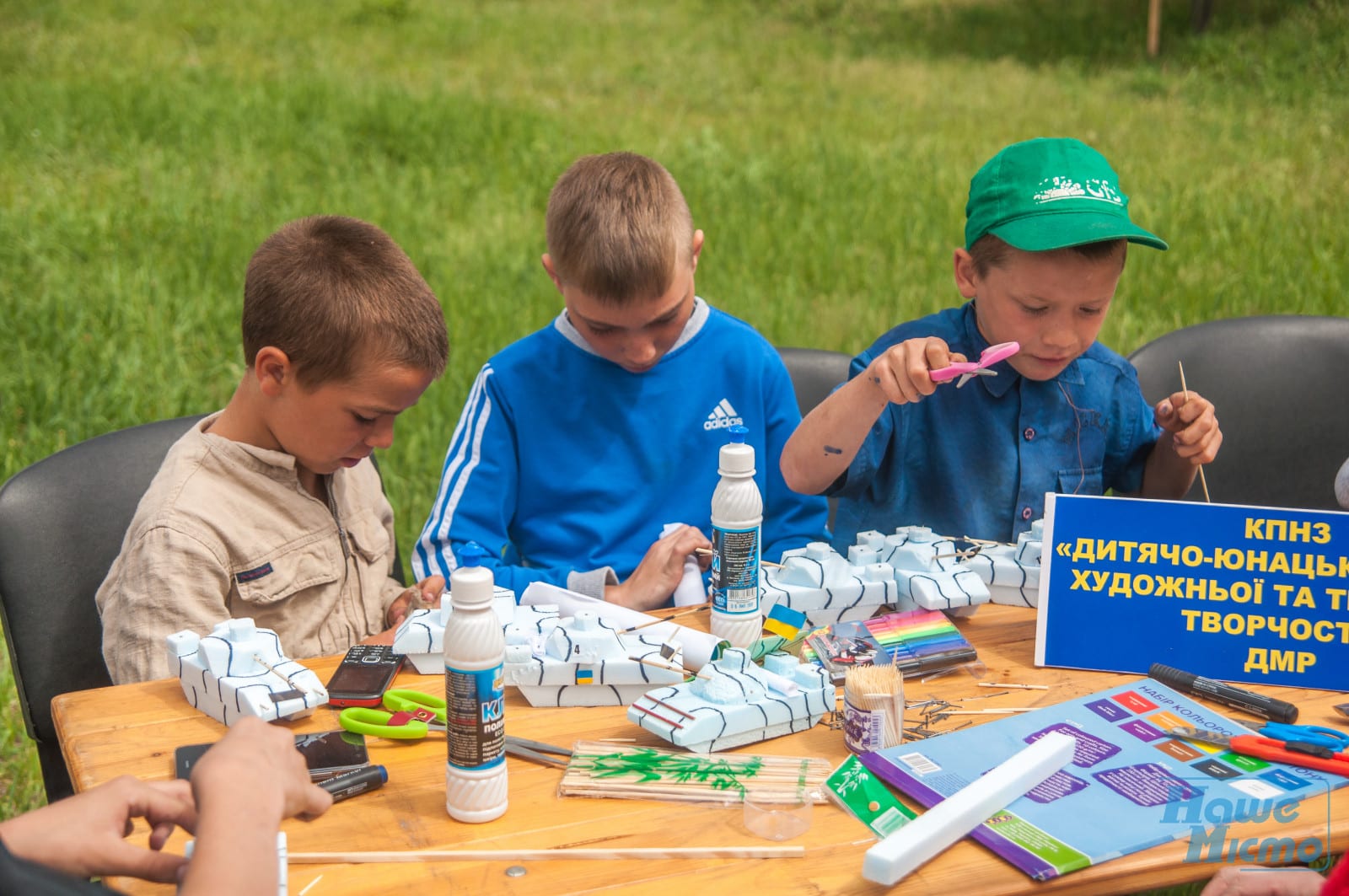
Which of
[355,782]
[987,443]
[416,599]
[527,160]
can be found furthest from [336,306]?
[527,160]

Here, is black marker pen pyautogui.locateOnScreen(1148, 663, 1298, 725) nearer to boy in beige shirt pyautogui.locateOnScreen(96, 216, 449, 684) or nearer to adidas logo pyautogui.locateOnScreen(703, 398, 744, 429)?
adidas logo pyautogui.locateOnScreen(703, 398, 744, 429)

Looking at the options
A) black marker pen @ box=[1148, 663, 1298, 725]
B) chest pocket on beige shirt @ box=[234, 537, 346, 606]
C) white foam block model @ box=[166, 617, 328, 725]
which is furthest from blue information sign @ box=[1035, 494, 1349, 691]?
chest pocket on beige shirt @ box=[234, 537, 346, 606]

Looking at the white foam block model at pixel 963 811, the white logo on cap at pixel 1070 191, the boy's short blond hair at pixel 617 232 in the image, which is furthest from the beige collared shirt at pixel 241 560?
the white logo on cap at pixel 1070 191

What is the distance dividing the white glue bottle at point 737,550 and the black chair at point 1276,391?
5.71 feet

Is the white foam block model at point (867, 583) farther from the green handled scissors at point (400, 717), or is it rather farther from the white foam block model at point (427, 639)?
the green handled scissors at point (400, 717)

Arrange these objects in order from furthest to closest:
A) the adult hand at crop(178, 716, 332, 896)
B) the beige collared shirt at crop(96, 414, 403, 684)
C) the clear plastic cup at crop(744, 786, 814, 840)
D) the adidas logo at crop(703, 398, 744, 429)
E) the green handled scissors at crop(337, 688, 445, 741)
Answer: the adidas logo at crop(703, 398, 744, 429) → the beige collared shirt at crop(96, 414, 403, 684) → the green handled scissors at crop(337, 688, 445, 741) → the clear plastic cup at crop(744, 786, 814, 840) → the adult hand at crop(178, 716, 332, 896)

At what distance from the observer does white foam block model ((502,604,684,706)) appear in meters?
1.81

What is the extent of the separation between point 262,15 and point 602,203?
1095cm

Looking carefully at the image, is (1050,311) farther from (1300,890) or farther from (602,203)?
(1300,890)

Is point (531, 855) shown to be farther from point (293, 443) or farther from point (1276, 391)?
point (1276, 391)

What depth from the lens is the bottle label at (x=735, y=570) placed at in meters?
1.93

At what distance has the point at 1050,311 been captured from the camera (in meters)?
2.34

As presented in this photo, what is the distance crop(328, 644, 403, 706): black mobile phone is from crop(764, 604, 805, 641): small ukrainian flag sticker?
1.99ft

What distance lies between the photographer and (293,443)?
2.22 m
